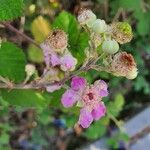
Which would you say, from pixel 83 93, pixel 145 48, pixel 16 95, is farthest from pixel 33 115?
pixel 83 93

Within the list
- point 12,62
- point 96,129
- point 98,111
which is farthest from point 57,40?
point 96,129

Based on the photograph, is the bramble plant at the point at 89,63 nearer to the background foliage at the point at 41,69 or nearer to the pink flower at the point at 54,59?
the pink flower at the point at 54,59

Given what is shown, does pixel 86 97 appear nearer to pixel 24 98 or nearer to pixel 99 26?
pixel 99 26

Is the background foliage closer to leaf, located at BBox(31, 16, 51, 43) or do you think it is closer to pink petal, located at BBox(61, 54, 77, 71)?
leaf, located at BBox(31, 16, 51, 43)

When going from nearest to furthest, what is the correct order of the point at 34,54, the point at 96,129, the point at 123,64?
the point at 123,64, the point at 34,54, the point at 96,129

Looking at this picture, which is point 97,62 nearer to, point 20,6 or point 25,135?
point 20,6
